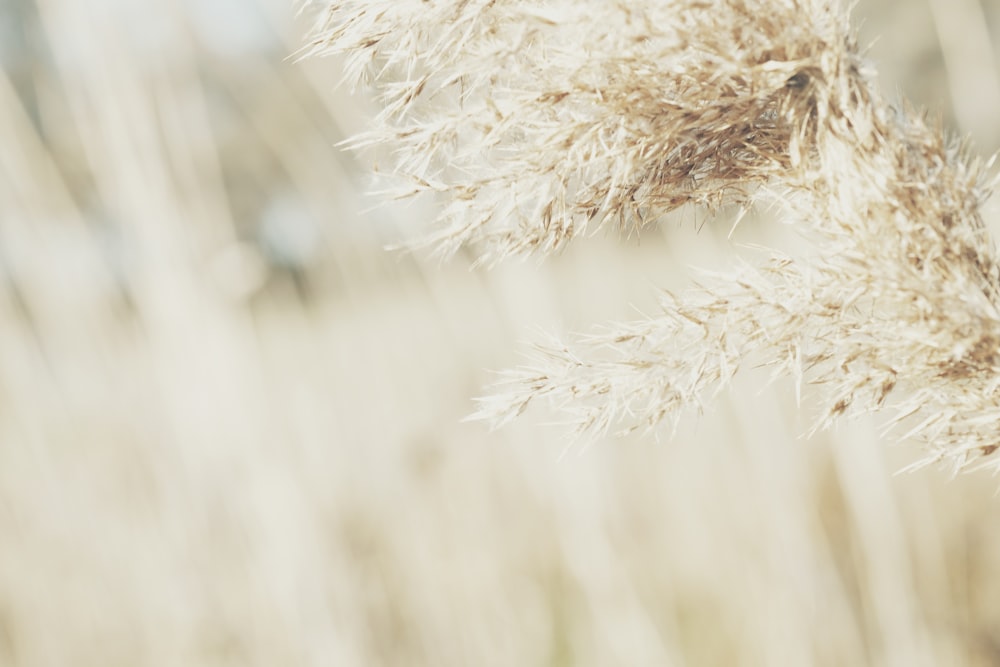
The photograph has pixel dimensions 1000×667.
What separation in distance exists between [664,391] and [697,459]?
177 centimetres

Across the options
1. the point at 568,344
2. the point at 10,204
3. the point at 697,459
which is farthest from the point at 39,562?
the point at 568,344

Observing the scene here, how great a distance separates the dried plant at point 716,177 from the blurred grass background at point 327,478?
61 centimetres

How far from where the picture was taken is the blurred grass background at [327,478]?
1.48 metres

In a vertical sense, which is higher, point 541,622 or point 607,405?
point 607,405

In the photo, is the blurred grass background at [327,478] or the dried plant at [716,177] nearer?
the dried plant at [716,177]

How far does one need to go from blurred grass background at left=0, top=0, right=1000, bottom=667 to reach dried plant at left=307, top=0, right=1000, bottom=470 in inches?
23.8

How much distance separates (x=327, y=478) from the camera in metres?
2.33

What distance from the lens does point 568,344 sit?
609mm

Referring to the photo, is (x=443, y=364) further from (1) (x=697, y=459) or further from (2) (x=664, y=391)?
(2) (x=664, y=391)

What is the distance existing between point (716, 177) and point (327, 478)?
1956 mm

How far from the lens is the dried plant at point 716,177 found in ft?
1.69

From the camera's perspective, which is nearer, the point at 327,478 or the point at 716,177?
the point at 716,177

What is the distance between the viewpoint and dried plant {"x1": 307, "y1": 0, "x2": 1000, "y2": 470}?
51cm

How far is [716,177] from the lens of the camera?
1.93 ft
